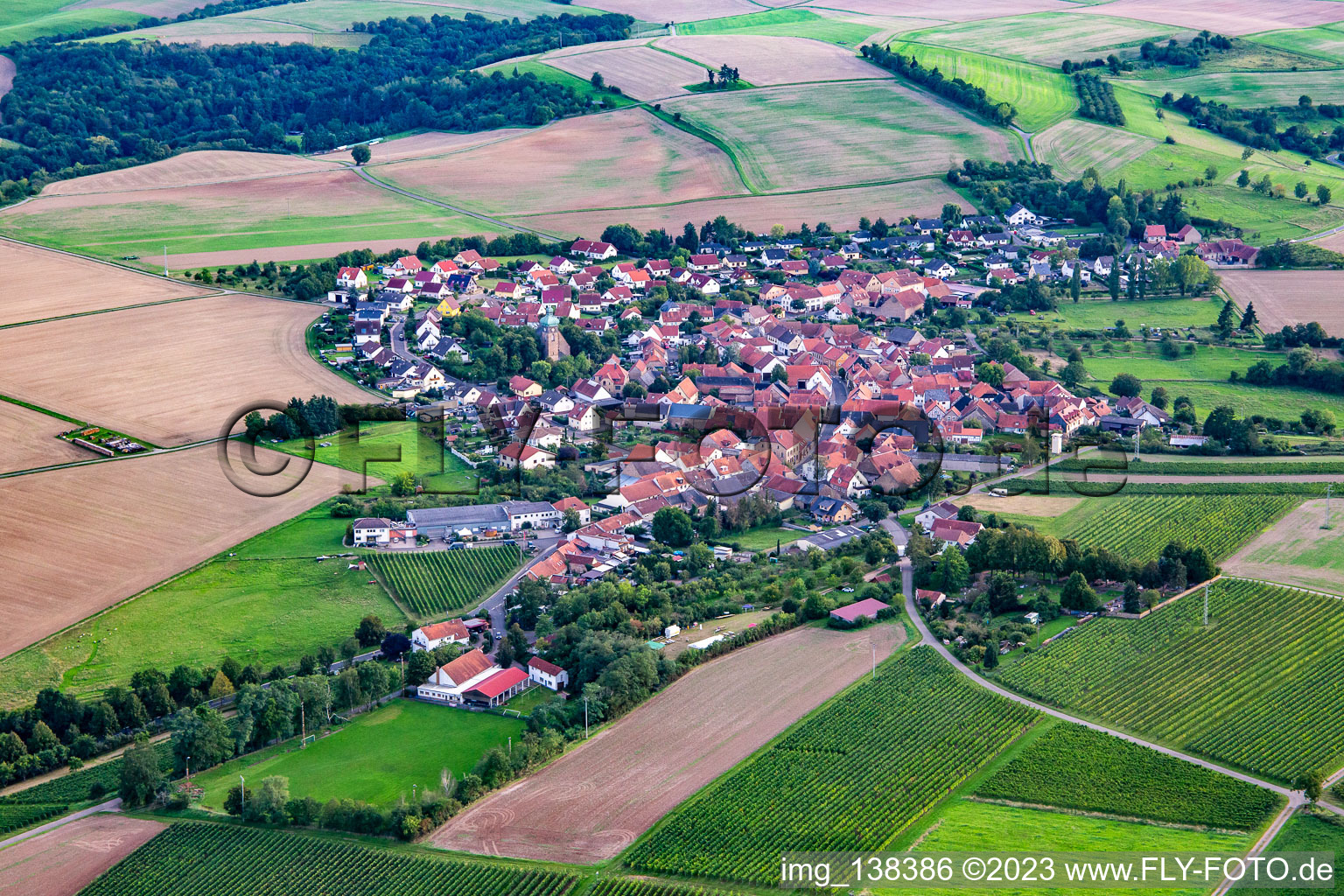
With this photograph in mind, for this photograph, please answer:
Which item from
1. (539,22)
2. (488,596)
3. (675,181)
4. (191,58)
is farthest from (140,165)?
(488,596)

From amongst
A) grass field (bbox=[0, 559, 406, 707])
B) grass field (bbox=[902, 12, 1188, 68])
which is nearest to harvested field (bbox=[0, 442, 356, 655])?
grass field (bbox=[0, 559, 406, 707])

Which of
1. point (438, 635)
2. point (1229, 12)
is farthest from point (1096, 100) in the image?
point (438, 635)

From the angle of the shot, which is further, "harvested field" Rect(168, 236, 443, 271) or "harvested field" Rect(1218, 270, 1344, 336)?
Answer: "harvested field" Rect(168, 236, 443, 271)

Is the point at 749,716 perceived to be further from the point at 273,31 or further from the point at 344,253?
the point at 273,31

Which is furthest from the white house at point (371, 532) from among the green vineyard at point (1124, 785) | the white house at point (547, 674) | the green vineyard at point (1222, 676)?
the green vineyard at point (1124, 785)

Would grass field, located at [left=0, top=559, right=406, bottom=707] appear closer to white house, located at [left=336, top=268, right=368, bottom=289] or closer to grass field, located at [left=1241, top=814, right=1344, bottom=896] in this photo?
grass field, located at [left=1241, top=814, right=1344, bottom=896]

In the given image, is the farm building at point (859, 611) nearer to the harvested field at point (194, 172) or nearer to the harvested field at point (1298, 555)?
the harvested field at point (1298, 555)
